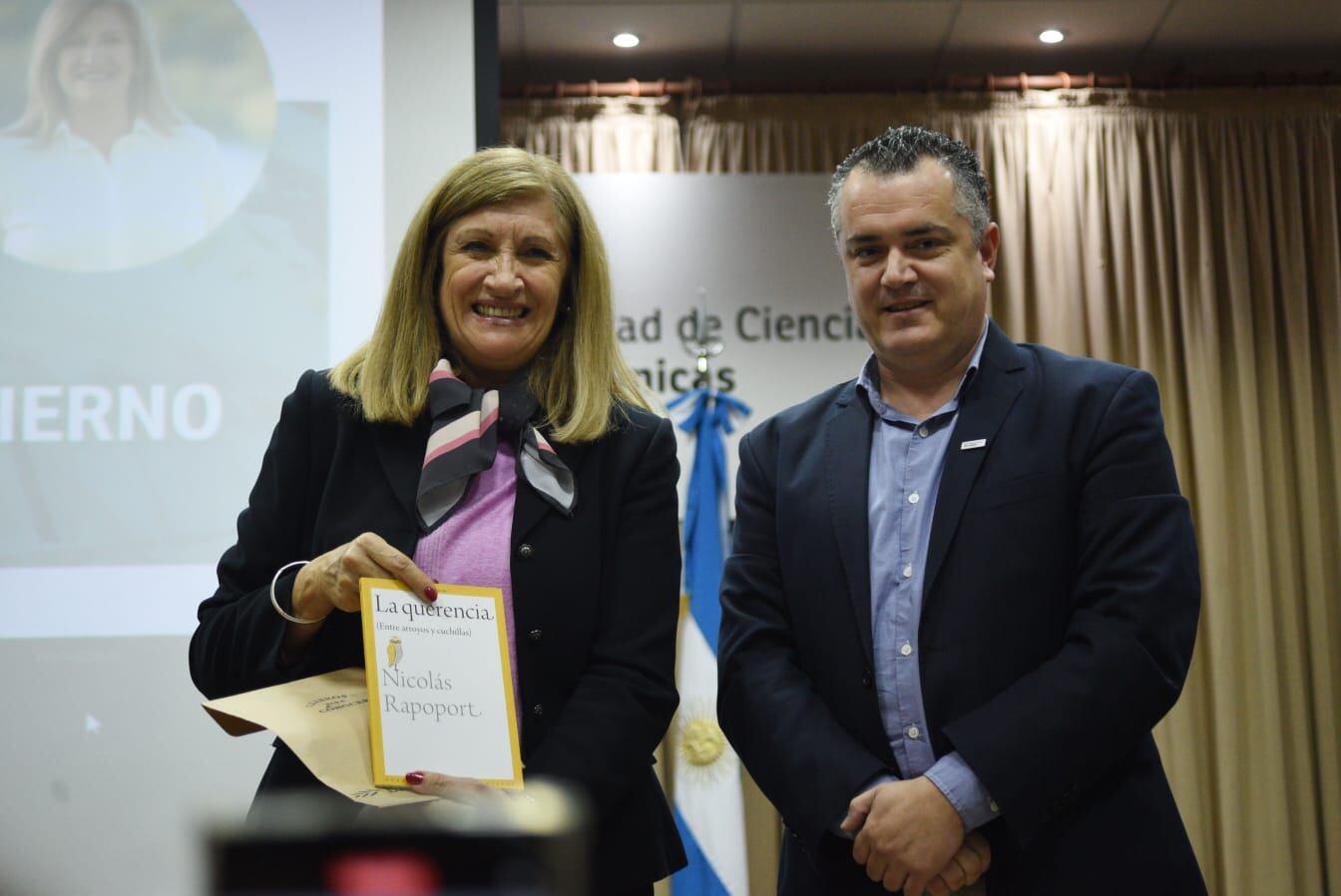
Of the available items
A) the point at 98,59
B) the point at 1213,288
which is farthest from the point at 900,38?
the point at 98,59

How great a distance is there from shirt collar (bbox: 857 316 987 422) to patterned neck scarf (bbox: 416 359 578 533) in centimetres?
51

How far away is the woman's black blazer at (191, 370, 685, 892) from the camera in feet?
5.87

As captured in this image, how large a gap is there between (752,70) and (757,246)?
2.69 ft

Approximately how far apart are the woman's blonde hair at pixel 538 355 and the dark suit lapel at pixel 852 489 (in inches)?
12.2

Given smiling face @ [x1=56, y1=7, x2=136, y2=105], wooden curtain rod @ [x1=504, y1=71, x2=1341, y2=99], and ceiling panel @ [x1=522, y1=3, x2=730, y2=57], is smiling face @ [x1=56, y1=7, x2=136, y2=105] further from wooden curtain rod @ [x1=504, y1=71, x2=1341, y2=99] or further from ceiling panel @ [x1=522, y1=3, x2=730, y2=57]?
wooden curtain rod @ [x1=504, y1=71, x2=1341, y2=99]

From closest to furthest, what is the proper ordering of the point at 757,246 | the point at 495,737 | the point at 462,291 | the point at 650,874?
1. the point at 495,737
2. the point at 650,874
3. the point at 462,291
4. the point at 757,246

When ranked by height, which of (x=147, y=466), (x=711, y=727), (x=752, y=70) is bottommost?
(x=711, y=727)

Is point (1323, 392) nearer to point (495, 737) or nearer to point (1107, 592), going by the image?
point (1107, 592)

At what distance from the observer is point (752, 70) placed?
5.58 metres

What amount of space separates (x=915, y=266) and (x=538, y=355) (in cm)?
58

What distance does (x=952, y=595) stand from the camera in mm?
1891

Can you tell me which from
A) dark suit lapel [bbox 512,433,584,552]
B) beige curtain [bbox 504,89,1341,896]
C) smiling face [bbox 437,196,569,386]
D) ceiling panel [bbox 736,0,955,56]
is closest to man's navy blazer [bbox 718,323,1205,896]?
dark suit lapel [bbox 512,433,584,552]

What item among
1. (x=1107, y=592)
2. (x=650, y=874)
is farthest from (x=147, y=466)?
(x=1107, y=592)

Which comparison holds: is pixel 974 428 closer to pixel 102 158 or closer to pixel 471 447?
pixel 471 447
